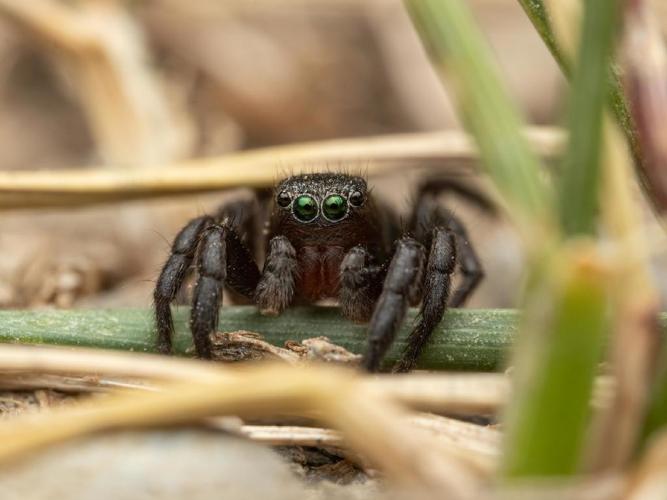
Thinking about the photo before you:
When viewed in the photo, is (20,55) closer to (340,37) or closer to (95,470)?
(340,37)

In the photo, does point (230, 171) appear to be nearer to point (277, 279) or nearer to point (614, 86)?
point (277, 279)

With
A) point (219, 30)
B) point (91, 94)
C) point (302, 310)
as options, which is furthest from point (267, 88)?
point (302, 310)

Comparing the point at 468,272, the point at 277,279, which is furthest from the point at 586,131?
the point at 468,272

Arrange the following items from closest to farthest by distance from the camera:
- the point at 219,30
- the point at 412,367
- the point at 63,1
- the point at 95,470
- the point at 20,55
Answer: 1. the point at 95,470
2. the point at 412,367
3. the point at 63,1
4. the point at 20,55
5. the point at 219,30

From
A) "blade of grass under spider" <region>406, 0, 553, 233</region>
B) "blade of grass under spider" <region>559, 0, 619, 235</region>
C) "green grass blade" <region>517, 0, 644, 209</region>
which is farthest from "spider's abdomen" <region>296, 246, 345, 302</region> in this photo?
"blade of grass under spider" <region>559, 0, 619, 235</region>

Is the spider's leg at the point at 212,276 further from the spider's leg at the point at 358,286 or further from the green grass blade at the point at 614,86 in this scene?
the green grass blade at the point at 614,86

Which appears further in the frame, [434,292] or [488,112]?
[434,292]
